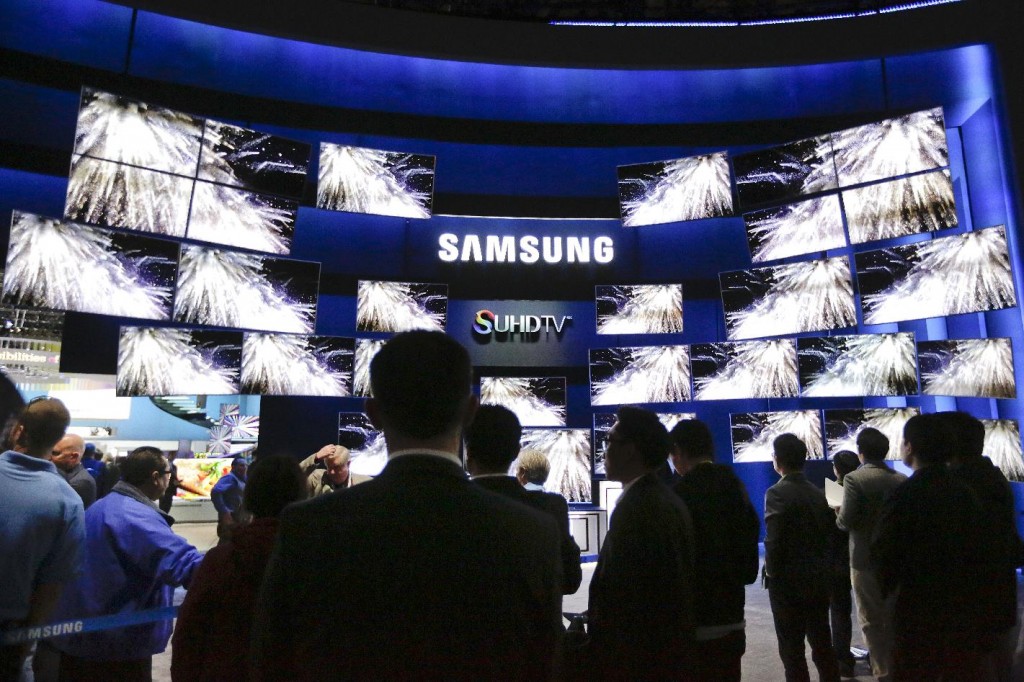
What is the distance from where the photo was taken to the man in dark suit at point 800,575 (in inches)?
133

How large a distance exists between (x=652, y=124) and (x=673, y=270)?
5.79 ft

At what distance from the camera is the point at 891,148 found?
20.8 feet

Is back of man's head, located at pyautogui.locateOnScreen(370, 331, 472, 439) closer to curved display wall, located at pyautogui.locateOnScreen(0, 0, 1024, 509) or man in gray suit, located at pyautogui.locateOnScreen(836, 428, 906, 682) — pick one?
man in gray suit, located at pyautogui.locateOnScreen(836, 428, 906, 682)

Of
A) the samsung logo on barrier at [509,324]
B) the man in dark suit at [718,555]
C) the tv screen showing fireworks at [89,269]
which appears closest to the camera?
the man in dark suit at [718,555]

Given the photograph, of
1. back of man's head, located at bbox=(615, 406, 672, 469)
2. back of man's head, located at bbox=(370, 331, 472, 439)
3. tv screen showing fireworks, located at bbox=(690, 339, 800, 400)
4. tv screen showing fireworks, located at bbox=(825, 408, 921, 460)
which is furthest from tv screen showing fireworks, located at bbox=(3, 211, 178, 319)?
tv screen showing fireworks, located at bbox=(825, 408, 921, 460)

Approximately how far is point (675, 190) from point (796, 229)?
130 centimetres

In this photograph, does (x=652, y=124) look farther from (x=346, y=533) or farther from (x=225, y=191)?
(x=346, y=533)

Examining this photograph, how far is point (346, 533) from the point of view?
88 centimetres

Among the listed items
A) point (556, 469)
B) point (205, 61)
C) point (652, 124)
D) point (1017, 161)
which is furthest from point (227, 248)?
point (1017, 161)

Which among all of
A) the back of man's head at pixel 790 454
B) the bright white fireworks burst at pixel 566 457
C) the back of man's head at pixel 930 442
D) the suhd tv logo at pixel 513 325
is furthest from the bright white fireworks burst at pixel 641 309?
the back of man's head at pixel 930 442

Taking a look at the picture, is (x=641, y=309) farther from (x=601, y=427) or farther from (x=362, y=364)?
(x=362, y=364)

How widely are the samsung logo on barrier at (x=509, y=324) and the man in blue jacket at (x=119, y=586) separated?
5.61 m

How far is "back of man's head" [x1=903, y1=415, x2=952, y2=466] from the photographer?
8.23 feet

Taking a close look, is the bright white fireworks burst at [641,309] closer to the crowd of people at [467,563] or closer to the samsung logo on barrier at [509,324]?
the samsung logo on barrier at [509,324]
